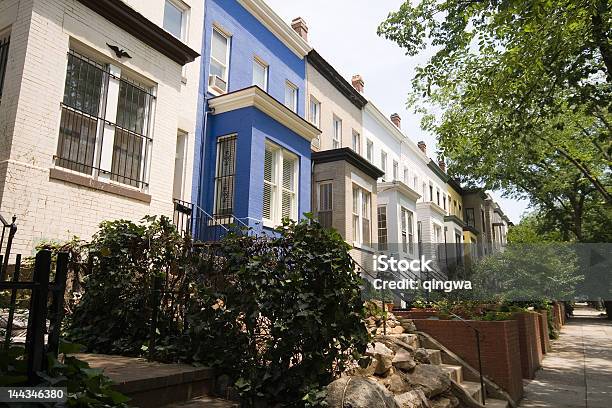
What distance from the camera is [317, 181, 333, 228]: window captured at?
1517 centimetres

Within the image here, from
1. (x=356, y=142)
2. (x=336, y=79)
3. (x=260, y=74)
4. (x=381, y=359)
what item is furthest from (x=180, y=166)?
(x=356, y=142)

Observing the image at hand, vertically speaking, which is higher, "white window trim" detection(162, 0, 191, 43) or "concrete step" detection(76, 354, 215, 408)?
"white window trim" detection(162, 0, 191, 43)

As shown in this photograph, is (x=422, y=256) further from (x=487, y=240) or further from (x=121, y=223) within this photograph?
(x=487, y=240)

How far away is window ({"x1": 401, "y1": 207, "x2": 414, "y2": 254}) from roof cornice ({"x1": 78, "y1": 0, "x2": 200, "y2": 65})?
13.7m

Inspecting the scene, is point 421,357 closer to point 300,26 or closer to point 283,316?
point 283,316

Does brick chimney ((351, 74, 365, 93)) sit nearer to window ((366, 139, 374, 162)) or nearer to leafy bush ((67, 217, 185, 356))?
window ((366, 139, 374, 162))

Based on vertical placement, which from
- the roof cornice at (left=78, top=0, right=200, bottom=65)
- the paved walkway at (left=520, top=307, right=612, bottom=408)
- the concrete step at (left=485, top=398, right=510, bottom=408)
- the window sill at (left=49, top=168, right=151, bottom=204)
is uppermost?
the roof cornice at (left=78, top=0, right=200, bottom=65)

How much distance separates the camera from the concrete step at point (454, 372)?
23.1 feet

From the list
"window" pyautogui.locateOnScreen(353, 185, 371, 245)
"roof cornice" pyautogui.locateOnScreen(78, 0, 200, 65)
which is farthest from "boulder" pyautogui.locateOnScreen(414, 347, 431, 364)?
"window" pyautogui.locateOnScreen(353, 185, 371, 245)

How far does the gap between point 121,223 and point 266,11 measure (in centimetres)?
1039

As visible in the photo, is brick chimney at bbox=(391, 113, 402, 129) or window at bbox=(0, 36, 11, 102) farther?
brick chimney at bbox=(391, 113, 402, 129)

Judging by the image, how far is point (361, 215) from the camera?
637 inches

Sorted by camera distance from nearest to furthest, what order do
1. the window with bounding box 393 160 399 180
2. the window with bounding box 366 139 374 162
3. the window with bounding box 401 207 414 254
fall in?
the window with bounding box 401 207 414 254 → the window with bounding box 366 139 374 162 → the window with bounding box 393 160 399 180

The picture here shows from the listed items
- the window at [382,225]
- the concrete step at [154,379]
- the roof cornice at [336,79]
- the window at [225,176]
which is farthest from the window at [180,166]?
the window at [382,225]
